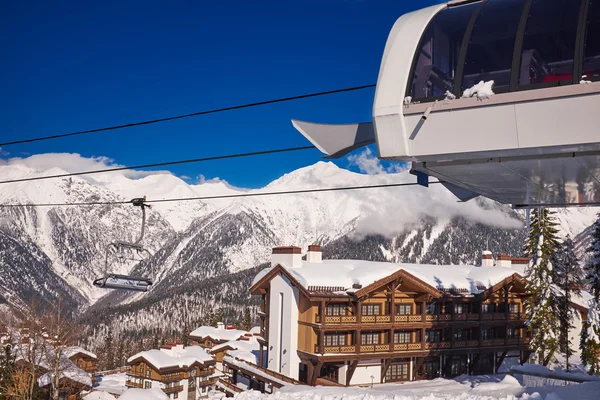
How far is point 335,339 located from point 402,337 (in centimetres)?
558

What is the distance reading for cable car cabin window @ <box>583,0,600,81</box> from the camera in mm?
5609

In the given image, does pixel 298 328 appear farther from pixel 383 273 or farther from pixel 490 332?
pixel 490 332

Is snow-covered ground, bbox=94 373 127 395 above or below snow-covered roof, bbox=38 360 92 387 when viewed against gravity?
below

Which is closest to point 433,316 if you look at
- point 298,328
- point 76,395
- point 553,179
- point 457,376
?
point 457,376

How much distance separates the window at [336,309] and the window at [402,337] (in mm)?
4676

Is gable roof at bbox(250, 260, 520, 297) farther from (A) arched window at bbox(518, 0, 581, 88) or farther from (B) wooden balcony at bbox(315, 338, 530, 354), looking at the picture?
(A) arched window at bbox(518, 0, 581, 88)

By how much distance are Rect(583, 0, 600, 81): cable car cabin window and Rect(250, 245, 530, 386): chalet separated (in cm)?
3063

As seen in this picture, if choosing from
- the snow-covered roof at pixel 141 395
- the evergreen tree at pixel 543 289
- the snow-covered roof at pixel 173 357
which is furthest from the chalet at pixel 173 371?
the evergreen tree at pixel 543 289

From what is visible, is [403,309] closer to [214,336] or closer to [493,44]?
[493,44]

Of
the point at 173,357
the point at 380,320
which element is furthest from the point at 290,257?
the point at 173,357

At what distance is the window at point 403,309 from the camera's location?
39.5 m

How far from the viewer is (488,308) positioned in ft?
143

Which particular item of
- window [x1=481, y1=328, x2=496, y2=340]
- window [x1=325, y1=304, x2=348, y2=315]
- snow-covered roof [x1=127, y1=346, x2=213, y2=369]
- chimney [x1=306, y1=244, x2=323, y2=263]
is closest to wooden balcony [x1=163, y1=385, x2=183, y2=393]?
snow-covered roof [x1=127, y1=346, x2=213, y2=369]

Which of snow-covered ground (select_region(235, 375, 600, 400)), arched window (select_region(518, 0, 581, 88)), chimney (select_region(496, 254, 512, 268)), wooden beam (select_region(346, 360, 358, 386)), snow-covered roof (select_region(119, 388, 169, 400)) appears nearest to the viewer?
arched window (select_region(518, 0, 581, 88))
